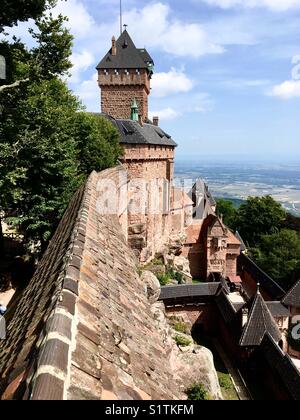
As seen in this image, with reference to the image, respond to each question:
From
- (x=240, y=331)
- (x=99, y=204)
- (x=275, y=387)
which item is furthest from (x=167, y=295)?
(x=99, y=204)

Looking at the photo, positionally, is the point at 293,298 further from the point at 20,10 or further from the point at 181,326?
the point at 20,10

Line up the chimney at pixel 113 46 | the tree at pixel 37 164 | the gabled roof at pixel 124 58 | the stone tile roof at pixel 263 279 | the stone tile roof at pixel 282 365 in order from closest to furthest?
the tree at pixel 37 164, the stone tile roof at pixel 282 365, the stone tile roof at pixel 263 279, the gabled roof at pixel 124 58, the chimney at pixel 113 46

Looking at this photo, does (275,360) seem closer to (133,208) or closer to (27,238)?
(133,208)

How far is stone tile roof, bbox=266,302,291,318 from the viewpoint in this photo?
95.7 ft

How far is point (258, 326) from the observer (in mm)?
24891

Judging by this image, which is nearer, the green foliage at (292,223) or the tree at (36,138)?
the tree at (36,138)

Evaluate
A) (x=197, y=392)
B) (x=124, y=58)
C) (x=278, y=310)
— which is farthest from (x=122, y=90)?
(x=197, y=392)

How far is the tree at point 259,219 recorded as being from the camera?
192 ft

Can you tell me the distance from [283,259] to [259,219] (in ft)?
52.9

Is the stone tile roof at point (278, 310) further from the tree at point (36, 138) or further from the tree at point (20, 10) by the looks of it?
the tree at point (20, 10)

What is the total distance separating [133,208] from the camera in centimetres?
2547

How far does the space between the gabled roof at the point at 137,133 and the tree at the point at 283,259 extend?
19348mm

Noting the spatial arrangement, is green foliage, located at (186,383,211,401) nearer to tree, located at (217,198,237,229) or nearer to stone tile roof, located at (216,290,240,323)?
stone tile roof, located at (216,290,240,323)

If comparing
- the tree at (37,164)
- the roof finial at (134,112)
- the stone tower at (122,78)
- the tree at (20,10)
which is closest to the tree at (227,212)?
the stone tower at (122,78)
